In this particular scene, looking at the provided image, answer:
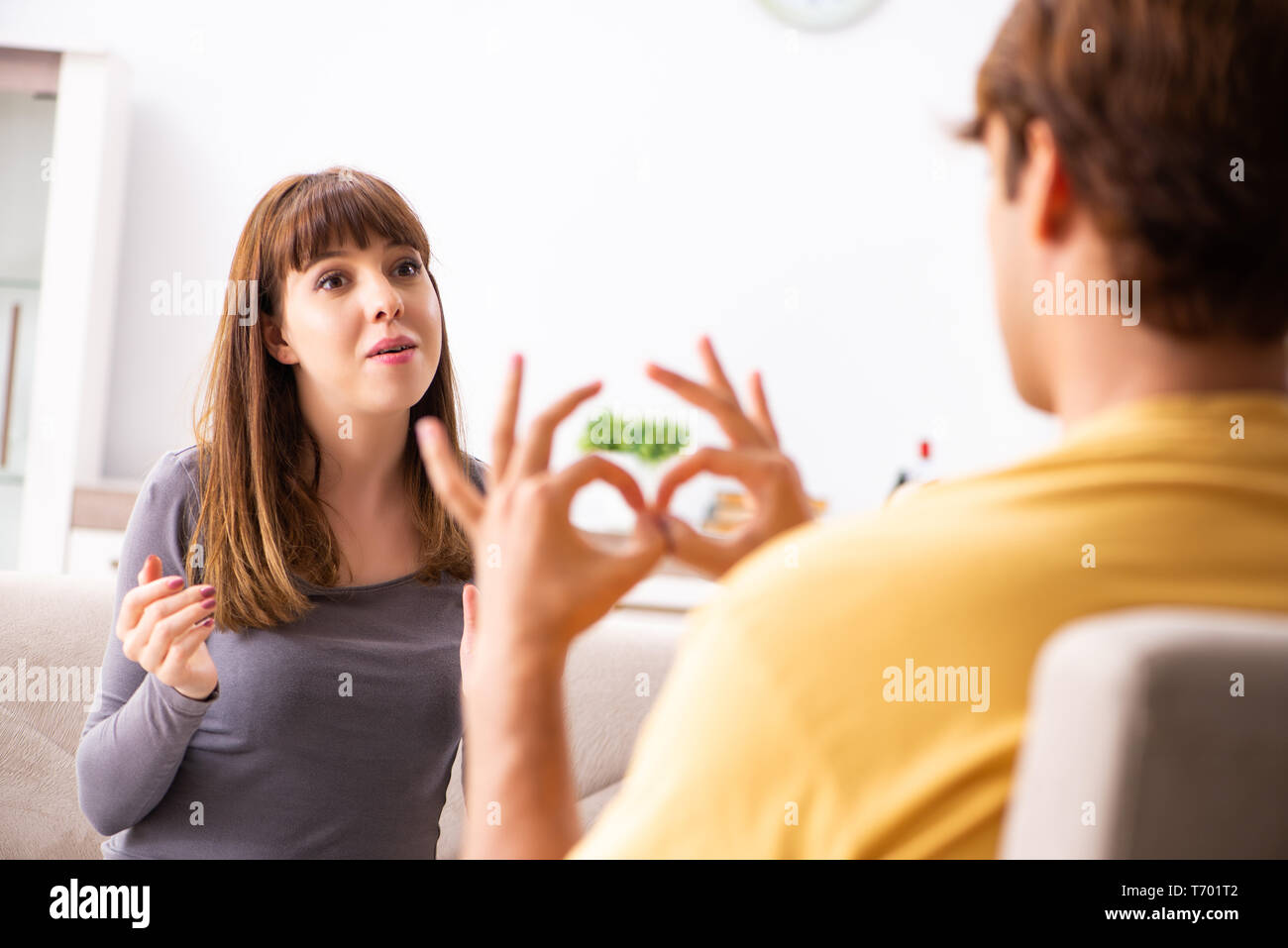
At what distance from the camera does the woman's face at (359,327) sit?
1.34 metres

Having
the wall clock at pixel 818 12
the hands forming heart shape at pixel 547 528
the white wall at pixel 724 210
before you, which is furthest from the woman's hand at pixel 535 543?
the wall clock at pixel 818 12

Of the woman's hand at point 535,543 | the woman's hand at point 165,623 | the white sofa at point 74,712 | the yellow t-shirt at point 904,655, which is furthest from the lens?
the white sofa at point 74,712

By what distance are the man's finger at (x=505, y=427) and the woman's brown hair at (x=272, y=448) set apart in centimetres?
69

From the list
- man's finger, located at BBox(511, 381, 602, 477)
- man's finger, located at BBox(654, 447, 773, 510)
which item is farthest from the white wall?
man's finger, located at BBox(511, 381, 602, 477)

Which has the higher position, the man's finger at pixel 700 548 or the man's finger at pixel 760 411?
the man's finger at pixel 760 411

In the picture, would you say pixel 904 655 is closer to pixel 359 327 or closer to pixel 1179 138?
pixel 1179 138

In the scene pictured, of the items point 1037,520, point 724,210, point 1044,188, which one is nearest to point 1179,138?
point 1044,188

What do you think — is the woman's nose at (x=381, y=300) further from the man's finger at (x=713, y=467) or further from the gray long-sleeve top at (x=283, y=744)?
the man's finger at (x=713, y=467)

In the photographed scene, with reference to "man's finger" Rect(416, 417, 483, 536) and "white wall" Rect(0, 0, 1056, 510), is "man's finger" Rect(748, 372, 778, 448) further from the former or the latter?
"white wall" Rect(0, 0, 1056, 510)

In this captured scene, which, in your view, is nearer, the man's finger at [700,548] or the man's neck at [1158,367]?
the man's neck at [1158,367]

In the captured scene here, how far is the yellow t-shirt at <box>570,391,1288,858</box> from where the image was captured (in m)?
0.49
